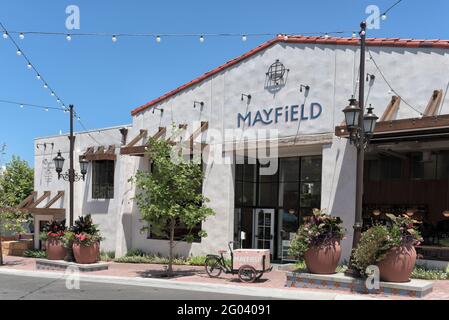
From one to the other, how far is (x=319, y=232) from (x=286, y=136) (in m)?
5.31

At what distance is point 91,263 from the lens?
53.6ft

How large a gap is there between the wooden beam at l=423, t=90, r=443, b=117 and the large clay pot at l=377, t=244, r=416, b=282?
3.88m

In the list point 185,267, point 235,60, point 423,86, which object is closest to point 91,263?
point 185,267

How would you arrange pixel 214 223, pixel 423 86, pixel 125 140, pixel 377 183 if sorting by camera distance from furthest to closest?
pixel 125 140, pixel 377 183, pixel 214 223, pixel 423 86

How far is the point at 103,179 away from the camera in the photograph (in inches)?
878

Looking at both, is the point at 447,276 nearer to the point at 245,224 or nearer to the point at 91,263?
the point at 245,224

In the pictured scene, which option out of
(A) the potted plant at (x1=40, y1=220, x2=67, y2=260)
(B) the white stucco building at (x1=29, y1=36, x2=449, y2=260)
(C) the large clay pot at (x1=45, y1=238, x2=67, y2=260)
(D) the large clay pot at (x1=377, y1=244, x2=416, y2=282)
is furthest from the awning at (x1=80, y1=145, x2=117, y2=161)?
(D) the large clay pot at (x1=377, y1=244, x2=416, y2=282)

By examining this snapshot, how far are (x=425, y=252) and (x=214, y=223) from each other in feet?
23.4

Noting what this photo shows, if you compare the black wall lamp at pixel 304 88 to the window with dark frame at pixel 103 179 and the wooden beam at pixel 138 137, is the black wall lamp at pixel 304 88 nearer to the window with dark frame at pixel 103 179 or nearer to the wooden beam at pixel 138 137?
the wooden beam at pixel 138 137

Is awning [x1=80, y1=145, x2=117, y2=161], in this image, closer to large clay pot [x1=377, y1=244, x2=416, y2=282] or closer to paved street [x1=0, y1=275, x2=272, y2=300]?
paved street [x1=0, y1=275, x2=272, y2=300]

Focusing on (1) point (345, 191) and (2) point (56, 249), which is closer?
(1) point (345, 191)

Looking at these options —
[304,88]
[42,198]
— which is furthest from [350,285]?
[42,198]

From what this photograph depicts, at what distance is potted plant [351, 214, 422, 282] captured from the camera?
34.3ft

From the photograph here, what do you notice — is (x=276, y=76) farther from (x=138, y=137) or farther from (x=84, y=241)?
(x=84, y=241)
